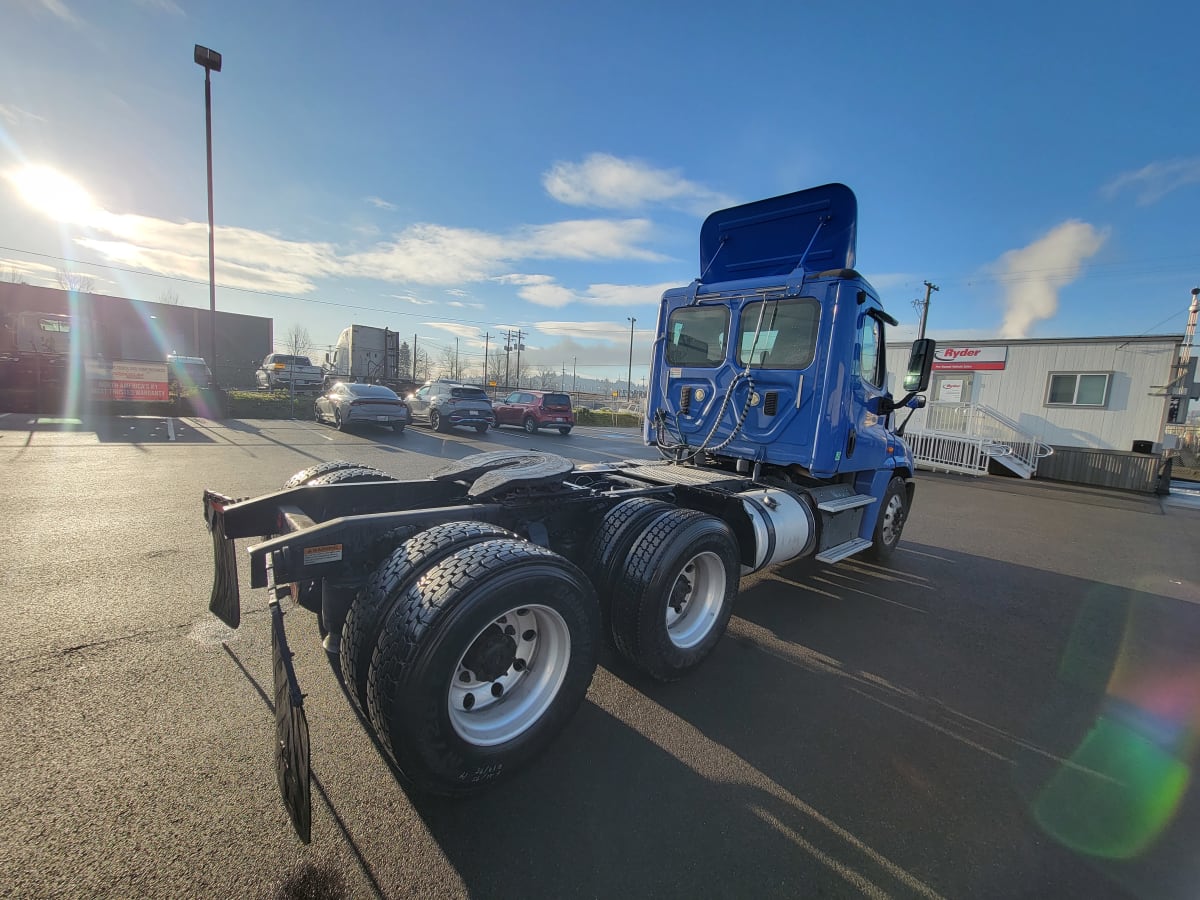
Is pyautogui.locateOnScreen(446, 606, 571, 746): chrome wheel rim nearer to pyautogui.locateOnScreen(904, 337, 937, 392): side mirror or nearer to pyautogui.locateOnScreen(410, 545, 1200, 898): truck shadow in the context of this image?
pyautogui.locateOnScreen(410, 545, 1200, 898): truck shadow

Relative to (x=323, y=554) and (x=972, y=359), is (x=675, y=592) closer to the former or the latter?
(x=323, y=554)

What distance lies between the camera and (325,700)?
2.79m

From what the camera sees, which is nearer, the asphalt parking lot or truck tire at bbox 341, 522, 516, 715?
the asphalt parking lot

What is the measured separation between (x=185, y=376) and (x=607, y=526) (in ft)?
79.5

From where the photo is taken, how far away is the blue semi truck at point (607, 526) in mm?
2062

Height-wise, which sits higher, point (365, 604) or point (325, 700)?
point (365, 604)

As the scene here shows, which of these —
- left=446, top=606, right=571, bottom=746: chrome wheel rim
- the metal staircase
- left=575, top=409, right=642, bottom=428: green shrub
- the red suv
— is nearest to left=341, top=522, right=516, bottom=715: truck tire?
left=446, top=606, right=571, bottom=746: chrome wheel rim

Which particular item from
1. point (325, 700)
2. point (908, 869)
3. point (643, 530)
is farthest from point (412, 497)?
point (908, 869)

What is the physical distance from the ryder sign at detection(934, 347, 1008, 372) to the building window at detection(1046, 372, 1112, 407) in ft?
5.08

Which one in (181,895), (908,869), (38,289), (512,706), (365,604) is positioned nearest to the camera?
(181,895)

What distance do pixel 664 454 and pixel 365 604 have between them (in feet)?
12.9

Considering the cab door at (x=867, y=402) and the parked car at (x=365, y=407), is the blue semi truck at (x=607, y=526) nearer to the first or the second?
the cab door at (x=867, y=402)

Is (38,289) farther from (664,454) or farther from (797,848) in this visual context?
(797,848)

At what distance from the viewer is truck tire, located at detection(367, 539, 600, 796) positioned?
6.47 ft
